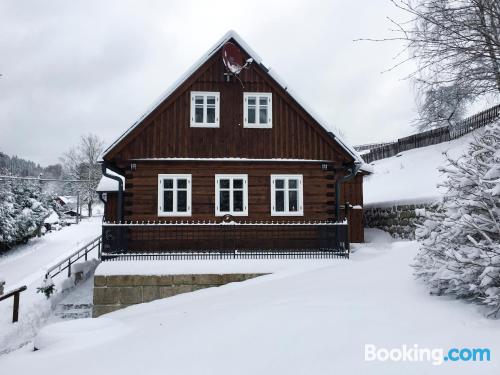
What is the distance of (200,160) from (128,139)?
2553mm

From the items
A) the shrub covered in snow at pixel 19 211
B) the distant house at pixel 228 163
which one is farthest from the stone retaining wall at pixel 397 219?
the shrub covered in snow at pixel 19 211

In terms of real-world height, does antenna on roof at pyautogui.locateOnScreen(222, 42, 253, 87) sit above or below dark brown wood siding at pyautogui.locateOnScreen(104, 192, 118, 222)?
above

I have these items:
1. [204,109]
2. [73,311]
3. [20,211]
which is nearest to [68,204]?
[20,211]

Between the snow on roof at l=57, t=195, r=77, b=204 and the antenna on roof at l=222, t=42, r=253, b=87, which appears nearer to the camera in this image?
the antenna on roof at l=222, t=42, r=253, b=87

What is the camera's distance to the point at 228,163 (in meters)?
14.5

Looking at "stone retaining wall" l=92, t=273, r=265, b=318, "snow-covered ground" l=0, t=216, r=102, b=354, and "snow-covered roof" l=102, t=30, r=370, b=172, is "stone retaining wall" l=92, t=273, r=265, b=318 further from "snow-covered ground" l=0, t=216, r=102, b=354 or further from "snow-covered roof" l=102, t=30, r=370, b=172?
"snow-covered roof" l=102, t=30, r=370, b=172

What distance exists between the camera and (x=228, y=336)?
621 cm

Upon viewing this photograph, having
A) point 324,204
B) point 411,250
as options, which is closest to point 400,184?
point 324,204

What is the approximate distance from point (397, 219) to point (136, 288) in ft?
39.4

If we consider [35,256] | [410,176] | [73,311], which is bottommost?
[73,311]

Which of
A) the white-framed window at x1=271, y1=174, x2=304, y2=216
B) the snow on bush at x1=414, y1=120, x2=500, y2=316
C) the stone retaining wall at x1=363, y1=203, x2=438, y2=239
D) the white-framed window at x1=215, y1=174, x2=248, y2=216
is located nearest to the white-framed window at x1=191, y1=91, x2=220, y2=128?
the white-framed window at x1=215, y1=174, x2=248, y2=216

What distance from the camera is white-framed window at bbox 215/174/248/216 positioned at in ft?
47.2

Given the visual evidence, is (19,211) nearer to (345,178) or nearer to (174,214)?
(174,214)

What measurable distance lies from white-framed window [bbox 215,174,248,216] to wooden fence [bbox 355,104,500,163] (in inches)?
490
